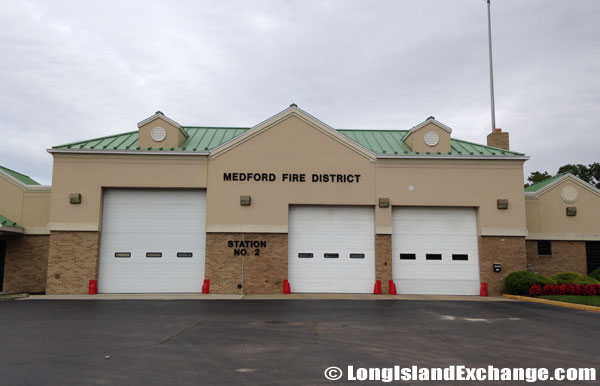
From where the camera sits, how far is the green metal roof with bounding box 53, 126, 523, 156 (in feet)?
77.8

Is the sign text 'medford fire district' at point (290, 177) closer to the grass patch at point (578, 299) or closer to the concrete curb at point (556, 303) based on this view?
the concrete curb at point (556, 303)

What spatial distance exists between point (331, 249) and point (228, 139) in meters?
8.14

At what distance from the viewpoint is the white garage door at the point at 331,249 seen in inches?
890

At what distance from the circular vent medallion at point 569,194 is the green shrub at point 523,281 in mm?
5737

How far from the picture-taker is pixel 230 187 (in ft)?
74.9

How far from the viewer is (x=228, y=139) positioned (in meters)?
25.5

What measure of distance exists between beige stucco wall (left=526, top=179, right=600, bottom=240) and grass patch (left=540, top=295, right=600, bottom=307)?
5.13 m

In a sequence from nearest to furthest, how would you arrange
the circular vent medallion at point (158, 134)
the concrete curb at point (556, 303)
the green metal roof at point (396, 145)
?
1. the concrete curb at point (556, 303)
2. the circular vent medallion at point (158, 134)
3. the green metal roof at point (396, 145)

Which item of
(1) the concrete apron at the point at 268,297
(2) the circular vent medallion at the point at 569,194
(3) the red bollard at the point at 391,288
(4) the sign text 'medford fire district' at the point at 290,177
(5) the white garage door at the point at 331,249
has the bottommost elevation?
(1) the concrete apron at the point at 268,297

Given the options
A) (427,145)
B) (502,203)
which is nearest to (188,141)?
(427,145)

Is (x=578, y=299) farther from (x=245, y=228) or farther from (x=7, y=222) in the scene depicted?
(x=7, y=222)

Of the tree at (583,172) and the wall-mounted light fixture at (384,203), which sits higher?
the tree at (583,172)

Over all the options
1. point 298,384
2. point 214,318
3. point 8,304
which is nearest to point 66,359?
point 298,384

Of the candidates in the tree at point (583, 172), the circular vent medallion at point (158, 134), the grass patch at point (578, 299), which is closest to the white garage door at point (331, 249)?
the circular vent medallion at point (158, 134)
